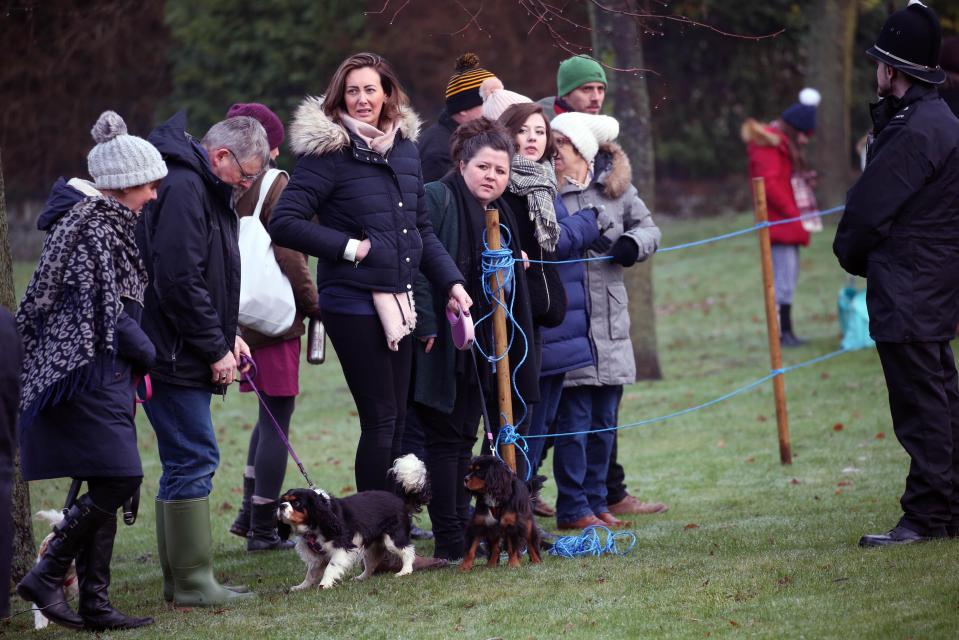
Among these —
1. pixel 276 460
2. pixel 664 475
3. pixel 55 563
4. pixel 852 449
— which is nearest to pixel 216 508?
pixel 276 460

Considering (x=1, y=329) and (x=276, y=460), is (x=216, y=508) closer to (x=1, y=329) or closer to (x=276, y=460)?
(x=276, y=460)

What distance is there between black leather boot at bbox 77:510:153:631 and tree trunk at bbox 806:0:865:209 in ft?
69.6

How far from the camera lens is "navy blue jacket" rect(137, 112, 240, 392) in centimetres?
564

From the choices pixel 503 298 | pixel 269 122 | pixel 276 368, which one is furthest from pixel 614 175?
pixel 276 368

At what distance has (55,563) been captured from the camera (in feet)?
17.5

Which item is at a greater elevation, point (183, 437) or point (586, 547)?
point (183, 437)

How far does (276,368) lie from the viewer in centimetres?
746

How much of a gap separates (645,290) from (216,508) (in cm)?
608

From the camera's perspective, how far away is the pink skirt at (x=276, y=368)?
7453 mm

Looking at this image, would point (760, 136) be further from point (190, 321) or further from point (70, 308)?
point (70, 308)

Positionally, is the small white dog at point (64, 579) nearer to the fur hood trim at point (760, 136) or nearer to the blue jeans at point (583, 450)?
the blue jeans at point (583, 450)

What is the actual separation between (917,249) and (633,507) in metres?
2.72

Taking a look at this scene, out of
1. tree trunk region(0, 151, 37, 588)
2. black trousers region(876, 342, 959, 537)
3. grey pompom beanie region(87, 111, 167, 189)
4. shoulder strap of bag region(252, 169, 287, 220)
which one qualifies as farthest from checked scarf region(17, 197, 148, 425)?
black trousers region(876, 342, 959, 537)

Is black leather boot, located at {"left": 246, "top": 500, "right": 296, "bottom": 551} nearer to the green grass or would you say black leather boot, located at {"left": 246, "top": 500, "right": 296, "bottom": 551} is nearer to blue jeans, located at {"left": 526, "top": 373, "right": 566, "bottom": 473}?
the green grass
